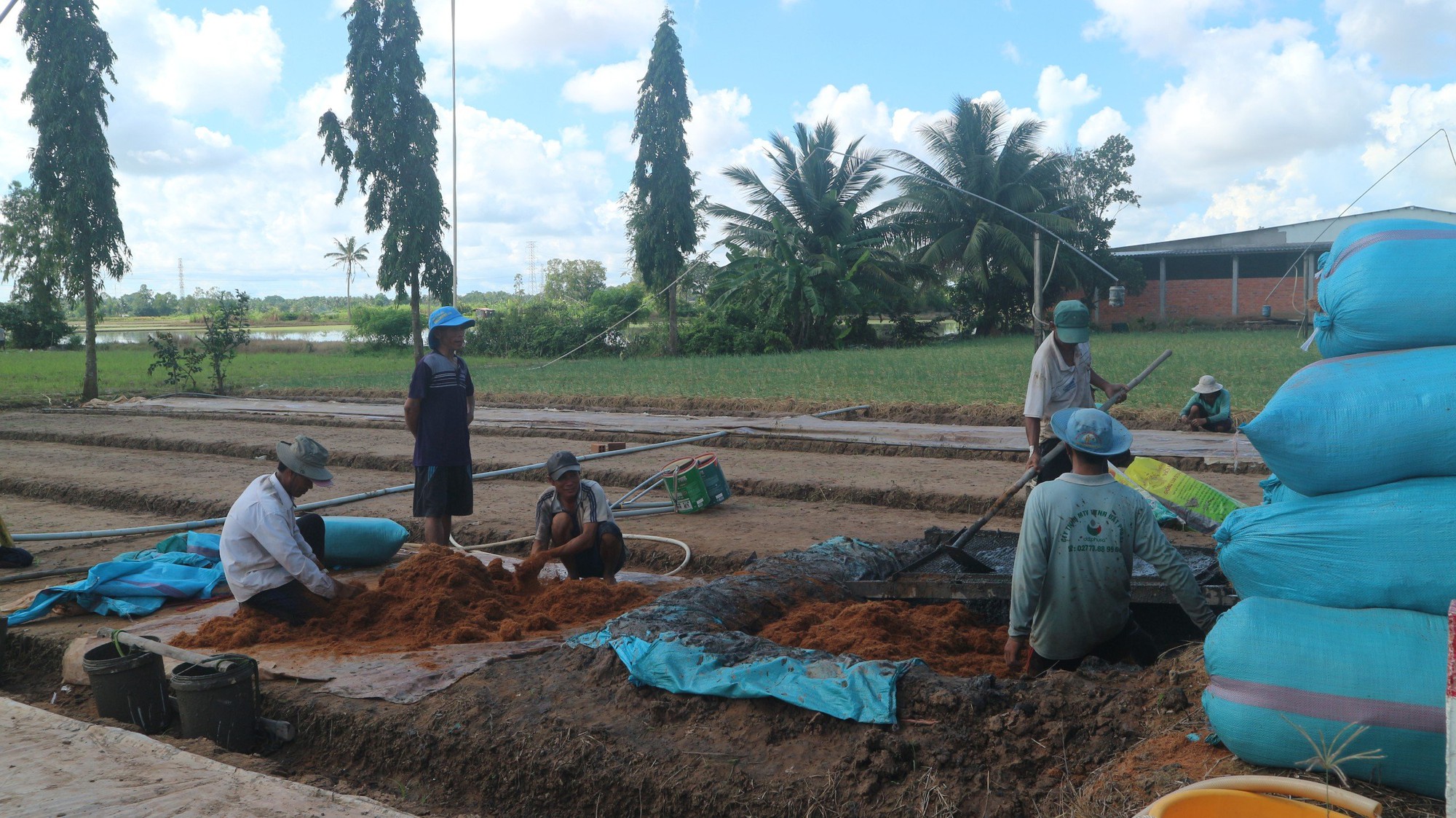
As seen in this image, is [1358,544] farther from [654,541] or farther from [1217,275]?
[1217,275]

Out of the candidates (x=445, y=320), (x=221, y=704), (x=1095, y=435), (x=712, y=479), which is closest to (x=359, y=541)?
(x=445, y=320)

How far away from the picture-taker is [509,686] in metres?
4.36

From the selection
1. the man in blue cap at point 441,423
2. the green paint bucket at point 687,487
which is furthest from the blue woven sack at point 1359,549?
the green paint bucket at point 687,487

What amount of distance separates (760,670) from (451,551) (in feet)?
9.25

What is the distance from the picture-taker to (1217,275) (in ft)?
123

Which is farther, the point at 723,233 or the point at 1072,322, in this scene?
the point at 723,233

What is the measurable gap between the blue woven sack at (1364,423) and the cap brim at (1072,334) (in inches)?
103

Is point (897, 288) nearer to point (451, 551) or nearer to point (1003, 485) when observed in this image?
point (1003, 485)

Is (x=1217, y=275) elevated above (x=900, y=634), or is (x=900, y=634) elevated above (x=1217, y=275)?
(x=1217, y=275)

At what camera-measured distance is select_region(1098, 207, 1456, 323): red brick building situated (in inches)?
1375

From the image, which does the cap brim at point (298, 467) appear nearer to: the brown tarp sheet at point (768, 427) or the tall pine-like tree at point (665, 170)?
the brown tarp sheet at point (768, 427)

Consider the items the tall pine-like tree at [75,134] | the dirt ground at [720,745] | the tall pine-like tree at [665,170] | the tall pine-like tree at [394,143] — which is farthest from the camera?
the tall pine-like tree at [665,170]

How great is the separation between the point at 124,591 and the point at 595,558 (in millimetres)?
2806

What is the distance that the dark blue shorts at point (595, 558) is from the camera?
6020 mm
